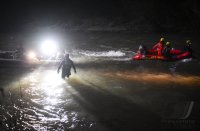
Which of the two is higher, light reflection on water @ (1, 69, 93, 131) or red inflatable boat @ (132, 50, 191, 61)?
red inflatable boat @ (132, 50, 191, 61)

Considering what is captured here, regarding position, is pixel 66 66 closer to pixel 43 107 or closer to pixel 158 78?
pixel 43 107

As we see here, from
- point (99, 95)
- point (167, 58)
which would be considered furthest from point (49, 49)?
point (99, 95)

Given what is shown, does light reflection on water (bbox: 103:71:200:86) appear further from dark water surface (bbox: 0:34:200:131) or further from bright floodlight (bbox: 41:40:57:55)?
bright floodlight (bbox: 41:40:57:55)

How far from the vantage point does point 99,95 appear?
12992 mm

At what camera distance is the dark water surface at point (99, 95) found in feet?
33.4

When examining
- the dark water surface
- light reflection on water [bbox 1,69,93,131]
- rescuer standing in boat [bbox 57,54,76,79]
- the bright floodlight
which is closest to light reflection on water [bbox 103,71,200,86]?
the dark water surface

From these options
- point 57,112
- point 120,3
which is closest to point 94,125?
point 57,112

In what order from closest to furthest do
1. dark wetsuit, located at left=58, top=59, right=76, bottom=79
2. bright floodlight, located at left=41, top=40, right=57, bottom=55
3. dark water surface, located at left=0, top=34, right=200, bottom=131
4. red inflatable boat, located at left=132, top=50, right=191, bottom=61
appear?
dark water surface, located at left=0, top=34, right=200, bottom=131 → dark wetsuit, located at left=58, top=59, right=76, bottom=79 → red inflatable boat, located at left=132, top=50, right=191, bottom=61 → bright floodlight, located at left=41, top=40, right=57, bottom=55

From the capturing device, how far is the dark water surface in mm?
10195

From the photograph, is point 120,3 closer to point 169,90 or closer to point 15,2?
point 15,2

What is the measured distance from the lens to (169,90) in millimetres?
13641

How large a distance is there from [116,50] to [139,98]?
47.0 ft

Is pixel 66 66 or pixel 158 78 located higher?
pixel 66 66

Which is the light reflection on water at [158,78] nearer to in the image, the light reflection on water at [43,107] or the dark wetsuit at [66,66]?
the dark wetsuit at [66,66]
